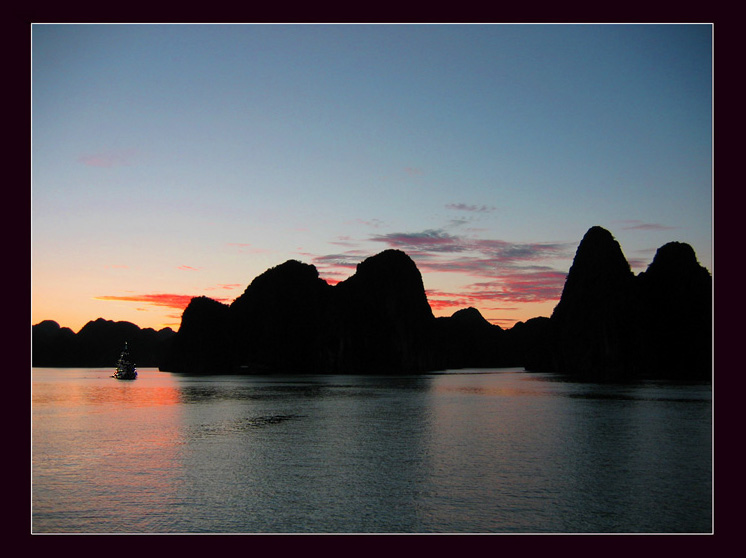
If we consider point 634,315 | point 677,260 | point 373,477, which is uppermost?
point 677,260

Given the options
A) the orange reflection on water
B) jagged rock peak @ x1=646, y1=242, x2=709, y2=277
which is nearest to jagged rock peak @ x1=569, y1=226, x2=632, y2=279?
jagged rock peak @ x1=646, y1=242, x2=709, y2=277

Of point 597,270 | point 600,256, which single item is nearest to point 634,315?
point 597,270

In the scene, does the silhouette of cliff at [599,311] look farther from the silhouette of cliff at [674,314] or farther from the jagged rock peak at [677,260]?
the jagged rock peak at [677,260]

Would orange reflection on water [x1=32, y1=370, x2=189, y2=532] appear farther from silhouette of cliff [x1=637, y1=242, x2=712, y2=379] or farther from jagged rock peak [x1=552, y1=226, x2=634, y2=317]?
jagged rock peak [x1=552, y1=226, x2=634, y2=317]

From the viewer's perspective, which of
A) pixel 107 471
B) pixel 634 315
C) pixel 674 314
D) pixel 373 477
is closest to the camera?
pixel 373 477

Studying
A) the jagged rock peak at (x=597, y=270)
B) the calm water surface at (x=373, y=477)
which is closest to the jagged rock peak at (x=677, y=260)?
the jagged rock peak at (x=597, y=270)

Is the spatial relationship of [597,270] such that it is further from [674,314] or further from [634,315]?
[674,314]

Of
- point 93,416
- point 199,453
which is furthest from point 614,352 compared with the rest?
point 199,453

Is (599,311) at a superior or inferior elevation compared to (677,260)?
inferior

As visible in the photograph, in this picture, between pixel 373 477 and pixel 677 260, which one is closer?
pixel 373 477
